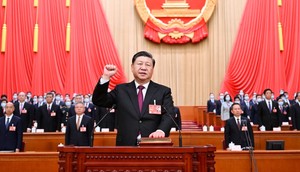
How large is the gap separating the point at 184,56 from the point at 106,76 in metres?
8.78

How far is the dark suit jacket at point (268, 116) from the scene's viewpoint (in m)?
7.00

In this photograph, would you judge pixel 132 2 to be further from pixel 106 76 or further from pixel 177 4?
pixel 106 76

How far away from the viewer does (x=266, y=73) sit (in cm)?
981

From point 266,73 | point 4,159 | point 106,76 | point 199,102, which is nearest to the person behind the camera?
point 106,76

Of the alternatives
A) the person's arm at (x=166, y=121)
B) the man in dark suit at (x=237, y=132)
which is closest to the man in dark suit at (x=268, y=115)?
the man in dark suit at (x=237, y=132)

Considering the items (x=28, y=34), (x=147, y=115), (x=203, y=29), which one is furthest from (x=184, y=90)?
(x=147, y=115)

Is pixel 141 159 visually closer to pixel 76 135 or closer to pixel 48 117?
pixel 76 135

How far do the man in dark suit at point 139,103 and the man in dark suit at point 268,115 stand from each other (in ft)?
17.3

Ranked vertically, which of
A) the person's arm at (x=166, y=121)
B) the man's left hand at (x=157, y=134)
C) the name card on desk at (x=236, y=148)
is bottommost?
the name card on desk at (x=236, y=148)

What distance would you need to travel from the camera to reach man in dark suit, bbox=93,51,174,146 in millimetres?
2064

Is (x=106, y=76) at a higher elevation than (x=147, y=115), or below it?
higher

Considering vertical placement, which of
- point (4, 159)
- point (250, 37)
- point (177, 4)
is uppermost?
point (177, 4)

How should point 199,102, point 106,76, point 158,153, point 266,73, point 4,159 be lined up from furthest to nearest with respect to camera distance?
point 199,102
point 266,73
point 4,159
point 106,76
point 158,153

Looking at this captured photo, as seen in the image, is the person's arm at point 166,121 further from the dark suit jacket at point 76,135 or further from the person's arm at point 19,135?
the person's arm at point 19,135
